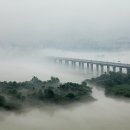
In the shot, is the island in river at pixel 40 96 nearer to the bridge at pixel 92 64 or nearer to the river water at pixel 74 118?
the river water at pixel 74 118

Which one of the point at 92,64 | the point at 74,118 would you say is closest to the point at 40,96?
the point at 74,118

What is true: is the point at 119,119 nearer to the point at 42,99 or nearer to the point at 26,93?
the point at 42,99

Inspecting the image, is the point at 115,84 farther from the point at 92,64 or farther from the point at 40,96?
the point at 92,64

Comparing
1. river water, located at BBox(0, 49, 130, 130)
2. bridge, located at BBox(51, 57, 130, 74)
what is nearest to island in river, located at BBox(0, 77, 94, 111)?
river water, located at BBox(0, 49, 130, 130)

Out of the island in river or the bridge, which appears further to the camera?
the bridge

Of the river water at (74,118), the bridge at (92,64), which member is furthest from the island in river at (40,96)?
the bridge at (92,64)

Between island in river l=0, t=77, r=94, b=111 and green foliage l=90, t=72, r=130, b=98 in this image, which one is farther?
green foliage l=90, t=72, r=130, b=98

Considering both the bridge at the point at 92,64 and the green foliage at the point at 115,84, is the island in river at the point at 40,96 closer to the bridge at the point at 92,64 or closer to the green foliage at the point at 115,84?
the green foliage at the point at 115,84

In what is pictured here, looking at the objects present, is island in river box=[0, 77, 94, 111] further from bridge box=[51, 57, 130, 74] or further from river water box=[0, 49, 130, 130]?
bridge box=[51, 57, 130, 74]

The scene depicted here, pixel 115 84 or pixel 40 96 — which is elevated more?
pixel 115 84

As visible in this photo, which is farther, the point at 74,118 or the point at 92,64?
the point at 92,64

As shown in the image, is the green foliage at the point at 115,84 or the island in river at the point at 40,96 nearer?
the island in river at the point at 40,96
